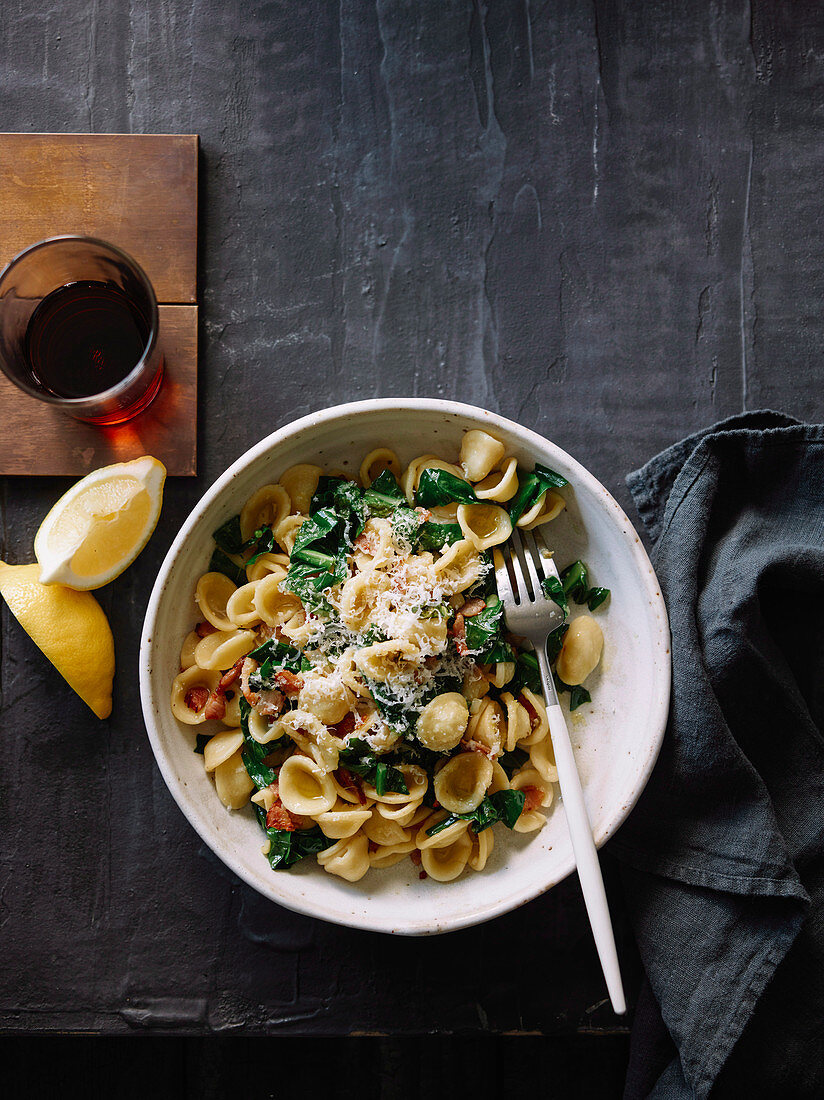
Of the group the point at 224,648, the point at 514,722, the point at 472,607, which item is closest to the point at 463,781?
the point at 514,722

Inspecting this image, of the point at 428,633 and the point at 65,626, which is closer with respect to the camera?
the point at 428,633

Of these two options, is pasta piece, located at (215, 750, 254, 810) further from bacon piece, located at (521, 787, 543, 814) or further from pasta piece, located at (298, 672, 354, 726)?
bacon piece, located at (521, 787, 543, 814)

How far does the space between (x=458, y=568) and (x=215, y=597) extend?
59 centimetres

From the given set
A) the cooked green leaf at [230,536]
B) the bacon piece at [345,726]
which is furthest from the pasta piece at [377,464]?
the bacon piece at [345,726]

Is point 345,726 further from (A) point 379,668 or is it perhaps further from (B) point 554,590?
(B) point 554,590

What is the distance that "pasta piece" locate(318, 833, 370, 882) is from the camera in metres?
1.77

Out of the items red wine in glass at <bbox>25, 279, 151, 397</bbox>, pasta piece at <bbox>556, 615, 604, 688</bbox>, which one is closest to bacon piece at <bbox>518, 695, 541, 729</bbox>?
pasta piece at <bbox>556, 615, 604, 688</bbox>

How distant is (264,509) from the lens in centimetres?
190

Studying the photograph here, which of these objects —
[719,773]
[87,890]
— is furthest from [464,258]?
[87,890]

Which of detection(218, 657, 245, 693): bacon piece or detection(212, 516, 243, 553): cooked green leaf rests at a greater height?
detection(212, 516, 243, 553): cooked green leaf

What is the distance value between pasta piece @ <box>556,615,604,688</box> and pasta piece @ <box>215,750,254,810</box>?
779 millimetres

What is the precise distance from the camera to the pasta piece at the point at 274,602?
5.85 ft

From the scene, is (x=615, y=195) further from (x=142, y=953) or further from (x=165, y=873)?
(x=142, y=953)

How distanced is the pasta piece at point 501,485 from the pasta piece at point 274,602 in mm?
486
